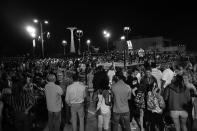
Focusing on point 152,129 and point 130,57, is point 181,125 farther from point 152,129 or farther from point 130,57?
point 130,57

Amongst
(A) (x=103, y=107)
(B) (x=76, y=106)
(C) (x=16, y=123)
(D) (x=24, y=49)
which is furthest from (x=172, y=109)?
A: (D) (x=24, y=49)

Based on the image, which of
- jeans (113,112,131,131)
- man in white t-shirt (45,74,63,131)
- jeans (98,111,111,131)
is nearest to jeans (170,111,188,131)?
jeans (113,112,131,131)

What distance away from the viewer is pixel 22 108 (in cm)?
826

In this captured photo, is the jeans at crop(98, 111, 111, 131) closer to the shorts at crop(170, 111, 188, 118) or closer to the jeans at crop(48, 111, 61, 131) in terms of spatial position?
the jeans at crop(48, 111, 61, 131)

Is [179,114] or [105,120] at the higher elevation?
[179,114]

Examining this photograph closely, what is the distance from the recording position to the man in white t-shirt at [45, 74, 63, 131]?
6911 millimetres

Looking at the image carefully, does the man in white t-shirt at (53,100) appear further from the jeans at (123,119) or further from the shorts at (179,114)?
the shorts at (179,114)

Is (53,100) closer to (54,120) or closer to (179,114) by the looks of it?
(54,120)

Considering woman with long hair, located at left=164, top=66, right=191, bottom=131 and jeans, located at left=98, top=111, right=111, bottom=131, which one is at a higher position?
woman with long hair, located at left=164, top=66, right=191, bottom=131

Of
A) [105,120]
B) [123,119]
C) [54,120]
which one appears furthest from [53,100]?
[123,119]

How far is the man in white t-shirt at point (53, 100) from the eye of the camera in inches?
272

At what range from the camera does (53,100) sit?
22.7 feet

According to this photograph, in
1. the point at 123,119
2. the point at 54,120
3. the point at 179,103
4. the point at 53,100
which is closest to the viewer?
the point at 179,103

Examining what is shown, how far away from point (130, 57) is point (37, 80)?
678 inches
